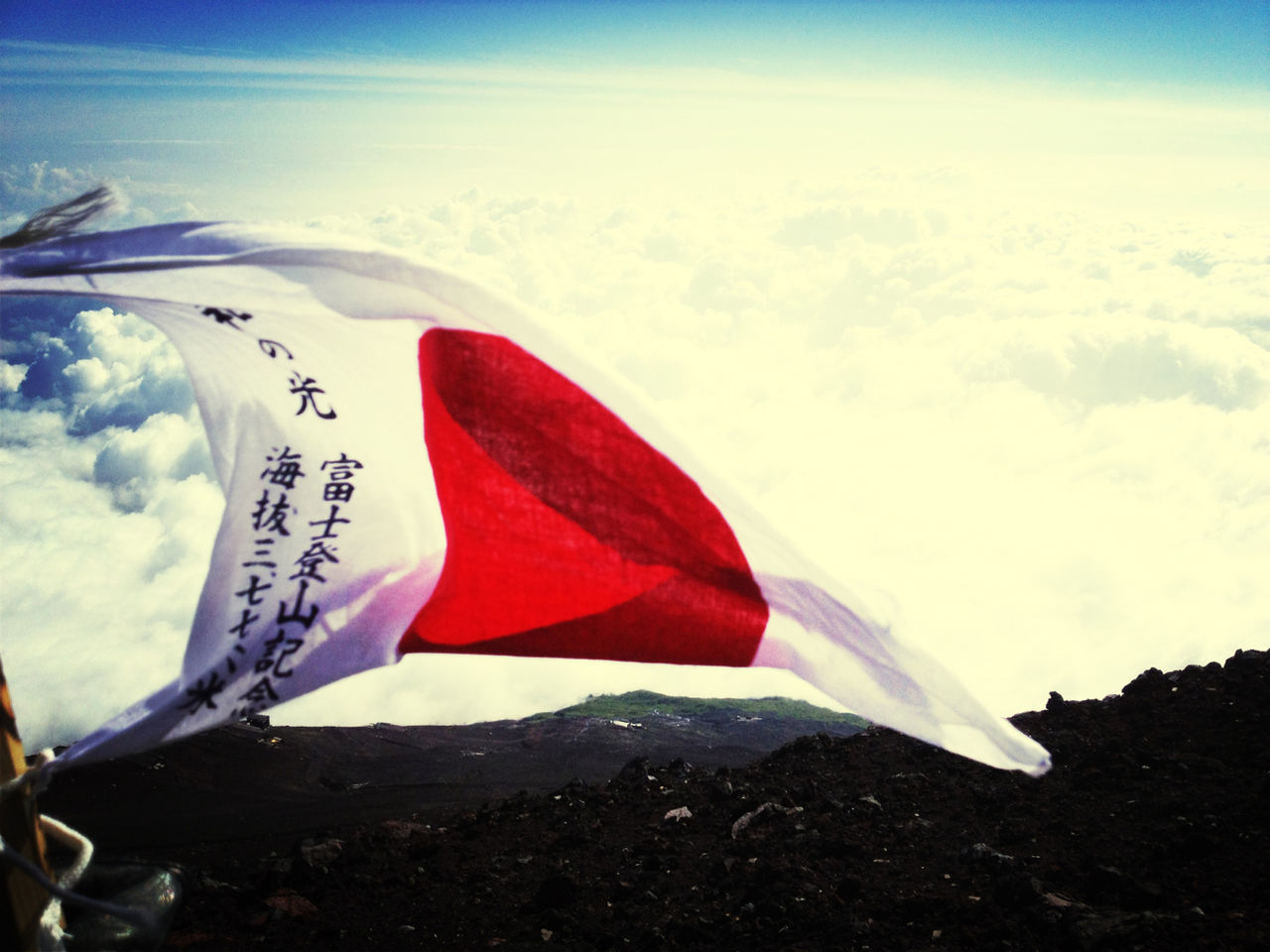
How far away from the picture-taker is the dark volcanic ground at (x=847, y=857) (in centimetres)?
671

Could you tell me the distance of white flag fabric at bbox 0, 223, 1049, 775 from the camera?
2766mm

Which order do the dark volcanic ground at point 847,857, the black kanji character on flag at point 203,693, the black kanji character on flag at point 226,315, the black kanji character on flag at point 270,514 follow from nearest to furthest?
the black kanji character on flag at point 203,693
the black kanji character on flag at point 226,315
the black kanji character on flag at point 270,514
the dark volcanic ground at point 847,857

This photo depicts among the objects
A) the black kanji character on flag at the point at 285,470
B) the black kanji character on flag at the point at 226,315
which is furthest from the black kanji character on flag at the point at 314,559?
the black kanji character on flag at the point at 226,315

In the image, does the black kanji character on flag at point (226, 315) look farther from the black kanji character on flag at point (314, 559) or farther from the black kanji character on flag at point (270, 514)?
the black kanji character on flag at point (314, 559)

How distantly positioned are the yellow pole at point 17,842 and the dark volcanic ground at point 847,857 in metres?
3.78

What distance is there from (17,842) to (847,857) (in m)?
7.06

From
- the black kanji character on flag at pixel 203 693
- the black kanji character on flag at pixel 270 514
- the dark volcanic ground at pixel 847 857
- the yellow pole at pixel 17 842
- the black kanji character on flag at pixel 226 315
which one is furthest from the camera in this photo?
the dark volcanic ground at pixel 847 857

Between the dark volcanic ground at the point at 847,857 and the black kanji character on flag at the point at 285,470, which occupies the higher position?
the black kanji character on flag at the point at 285,470

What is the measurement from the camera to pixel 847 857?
7859 mm

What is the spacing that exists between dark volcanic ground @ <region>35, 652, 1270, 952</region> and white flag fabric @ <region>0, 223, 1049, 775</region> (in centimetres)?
409

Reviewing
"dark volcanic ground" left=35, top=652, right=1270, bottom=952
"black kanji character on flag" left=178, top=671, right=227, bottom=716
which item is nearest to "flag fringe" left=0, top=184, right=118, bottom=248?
"black kanji character on flag" left=178, top=671, right=227, bottom=716

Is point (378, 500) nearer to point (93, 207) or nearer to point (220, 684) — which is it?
point (220, 684)

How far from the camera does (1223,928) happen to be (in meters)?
6.08

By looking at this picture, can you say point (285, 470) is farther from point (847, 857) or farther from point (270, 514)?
point (847, 857)
